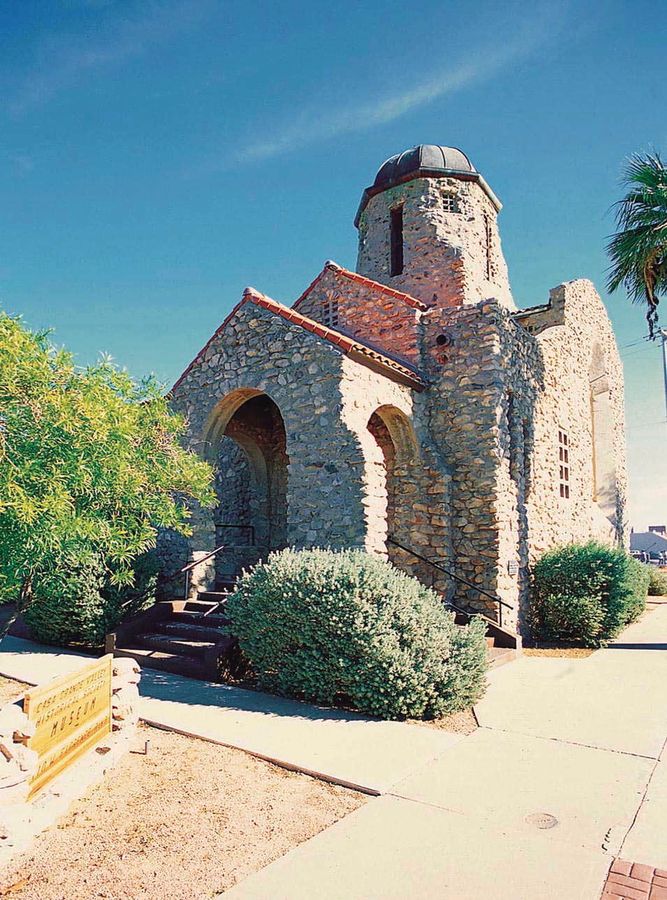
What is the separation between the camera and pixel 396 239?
1748cm

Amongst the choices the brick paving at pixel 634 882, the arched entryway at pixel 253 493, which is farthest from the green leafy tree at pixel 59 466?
the arched entryway at pixel 253 493

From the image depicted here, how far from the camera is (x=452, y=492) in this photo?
12453mm

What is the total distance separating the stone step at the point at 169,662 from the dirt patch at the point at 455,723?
3.35m

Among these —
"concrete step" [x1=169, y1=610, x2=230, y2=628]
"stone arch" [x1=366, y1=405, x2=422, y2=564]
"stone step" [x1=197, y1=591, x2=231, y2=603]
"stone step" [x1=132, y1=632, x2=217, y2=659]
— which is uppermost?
"stone arch" [x1=366, y1=405, x2=422, y2=564]

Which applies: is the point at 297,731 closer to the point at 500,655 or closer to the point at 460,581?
the point at 500,655

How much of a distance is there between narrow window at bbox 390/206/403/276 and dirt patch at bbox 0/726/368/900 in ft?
46.4

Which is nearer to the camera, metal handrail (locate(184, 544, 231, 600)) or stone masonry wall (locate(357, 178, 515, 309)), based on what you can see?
metal handrail (locate(184, 544, 231, 600))

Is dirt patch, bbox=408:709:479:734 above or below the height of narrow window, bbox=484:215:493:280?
below

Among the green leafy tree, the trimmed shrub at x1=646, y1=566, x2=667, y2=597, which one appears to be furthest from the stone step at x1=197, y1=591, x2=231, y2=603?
the trimmed shrub at x1=646, y1=566, x2=667, y2=597

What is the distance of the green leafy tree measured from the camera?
5684 millimetres

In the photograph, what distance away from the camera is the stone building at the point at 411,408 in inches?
438

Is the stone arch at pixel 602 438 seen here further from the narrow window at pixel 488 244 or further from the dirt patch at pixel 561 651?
the dirt patch at pixel 561 651

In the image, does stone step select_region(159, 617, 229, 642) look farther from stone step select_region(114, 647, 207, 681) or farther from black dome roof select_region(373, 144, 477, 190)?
black dome roof select_region(373, 144, 477, 190)

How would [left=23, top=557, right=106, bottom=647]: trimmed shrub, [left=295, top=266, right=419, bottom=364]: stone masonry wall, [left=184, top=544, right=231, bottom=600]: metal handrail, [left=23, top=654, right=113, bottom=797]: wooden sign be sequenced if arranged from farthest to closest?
[left=295, top=266, right=419, bottom=364]: stone masonry wall → [left=184, top=544, right=231, bottom=600]: metal handrail → [left=23, top=557, right=106, bottom=647]: trimmed shrub → [left=23, top=654, right=113, bottom=797]: wooden sign
